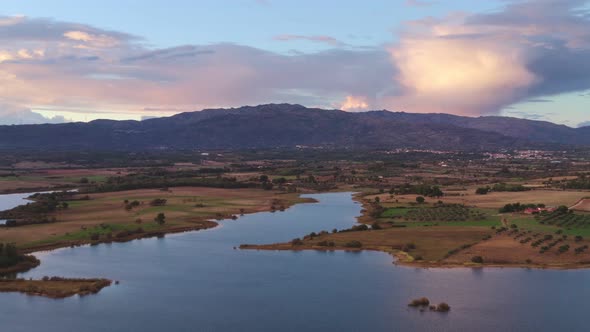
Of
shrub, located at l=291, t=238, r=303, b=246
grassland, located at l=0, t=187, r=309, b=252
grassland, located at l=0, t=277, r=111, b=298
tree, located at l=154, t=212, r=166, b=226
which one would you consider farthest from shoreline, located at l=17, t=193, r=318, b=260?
shrub, located at l=291, t=238, r=303, b=246

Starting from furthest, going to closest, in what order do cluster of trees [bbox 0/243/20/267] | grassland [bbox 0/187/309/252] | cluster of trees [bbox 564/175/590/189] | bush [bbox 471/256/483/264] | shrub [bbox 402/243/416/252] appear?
cluster of trees [bbox 564/175/590/189] → grassland [bbox 0/187/309/252] → shrub [bbox 402/243/416/252] → bush [bbox 471/256/483/264] → cluster of trees [bbox 0/243/20/267]

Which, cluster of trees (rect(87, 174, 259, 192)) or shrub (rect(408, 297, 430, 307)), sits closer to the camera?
shrub (rect(408, 297, 430, 307))

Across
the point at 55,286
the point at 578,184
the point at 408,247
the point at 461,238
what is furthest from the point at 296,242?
the point at 578,184

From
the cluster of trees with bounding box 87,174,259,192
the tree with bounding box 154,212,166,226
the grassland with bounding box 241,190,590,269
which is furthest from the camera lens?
the cluster of trees with bounding box 87,174,259,192

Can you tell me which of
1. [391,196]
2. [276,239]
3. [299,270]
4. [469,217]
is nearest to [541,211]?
[469,217]

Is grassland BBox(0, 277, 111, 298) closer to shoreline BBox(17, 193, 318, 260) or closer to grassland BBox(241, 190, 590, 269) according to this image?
shoreline BBox(17, 193, 318, 260)

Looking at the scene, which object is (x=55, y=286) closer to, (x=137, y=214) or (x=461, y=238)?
(x=137, y=214)

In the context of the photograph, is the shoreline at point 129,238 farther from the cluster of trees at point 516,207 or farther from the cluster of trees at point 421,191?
the cluster of trees at point 421,191

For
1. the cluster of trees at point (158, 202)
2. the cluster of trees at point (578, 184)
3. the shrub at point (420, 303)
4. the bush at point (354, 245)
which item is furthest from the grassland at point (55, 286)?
the cluster of trees at point (578, 184)

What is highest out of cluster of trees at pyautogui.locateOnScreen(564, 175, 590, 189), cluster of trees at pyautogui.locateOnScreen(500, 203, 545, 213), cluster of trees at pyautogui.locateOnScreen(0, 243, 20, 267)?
cluster of trees at pyautogui.locateOnScreen(564, 175, 590, 189)
